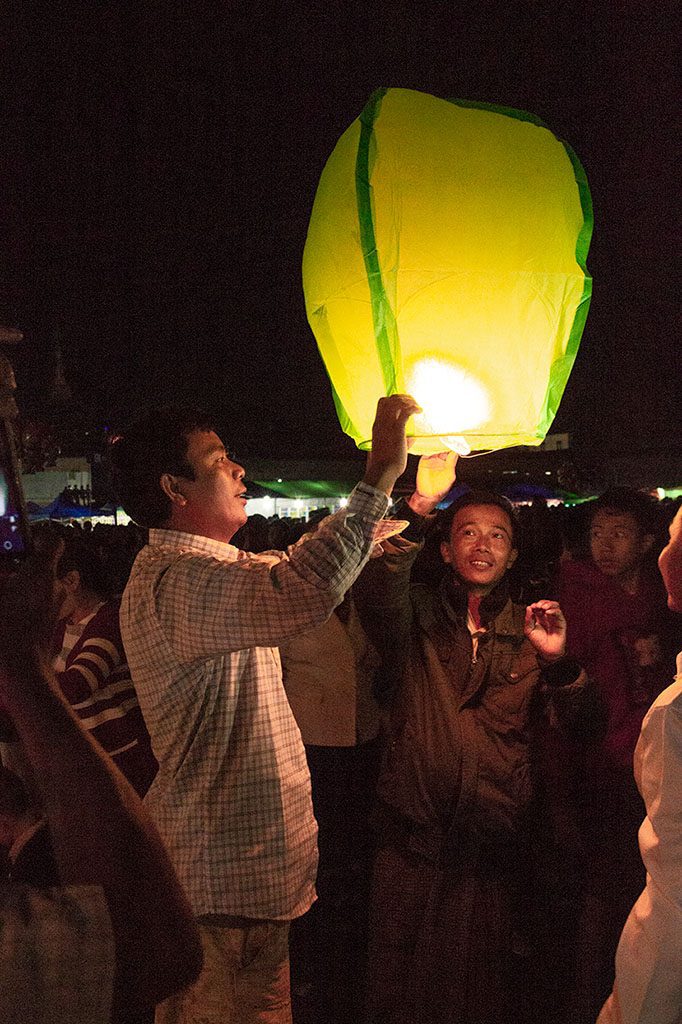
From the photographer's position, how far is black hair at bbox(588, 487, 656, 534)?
11.4 feet

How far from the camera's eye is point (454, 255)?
1703 millimetres

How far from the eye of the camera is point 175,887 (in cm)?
92

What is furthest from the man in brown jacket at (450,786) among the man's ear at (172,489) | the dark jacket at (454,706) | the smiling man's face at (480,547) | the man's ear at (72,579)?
the man's ear at (72,579)

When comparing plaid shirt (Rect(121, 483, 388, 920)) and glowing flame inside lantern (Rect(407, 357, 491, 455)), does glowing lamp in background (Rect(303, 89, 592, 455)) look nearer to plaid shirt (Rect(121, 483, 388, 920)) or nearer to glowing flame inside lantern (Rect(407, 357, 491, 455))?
glowing flame inside lantern (Rect(407, 357, 491, 455))

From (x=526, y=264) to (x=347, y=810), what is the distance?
3.12 meters

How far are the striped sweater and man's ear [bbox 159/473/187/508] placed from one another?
859 mm

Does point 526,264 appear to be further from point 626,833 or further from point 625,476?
point 625,476

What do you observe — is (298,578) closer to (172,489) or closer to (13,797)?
(172,489)

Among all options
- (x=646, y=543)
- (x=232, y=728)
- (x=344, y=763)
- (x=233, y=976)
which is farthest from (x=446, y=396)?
(x=344, y=763)

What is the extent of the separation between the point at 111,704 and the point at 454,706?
1.19 meters

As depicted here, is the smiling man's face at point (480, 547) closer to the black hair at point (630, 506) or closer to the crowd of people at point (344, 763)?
the crowd of people at point (344, 763)

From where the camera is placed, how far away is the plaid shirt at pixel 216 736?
5.98 ft

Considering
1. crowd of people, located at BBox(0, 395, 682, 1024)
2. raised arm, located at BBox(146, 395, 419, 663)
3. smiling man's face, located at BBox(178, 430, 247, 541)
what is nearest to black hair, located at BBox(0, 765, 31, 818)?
crowd of people, located at BBox(0, 395, 682, 1024)

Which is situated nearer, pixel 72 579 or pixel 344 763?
pixel 72 579
